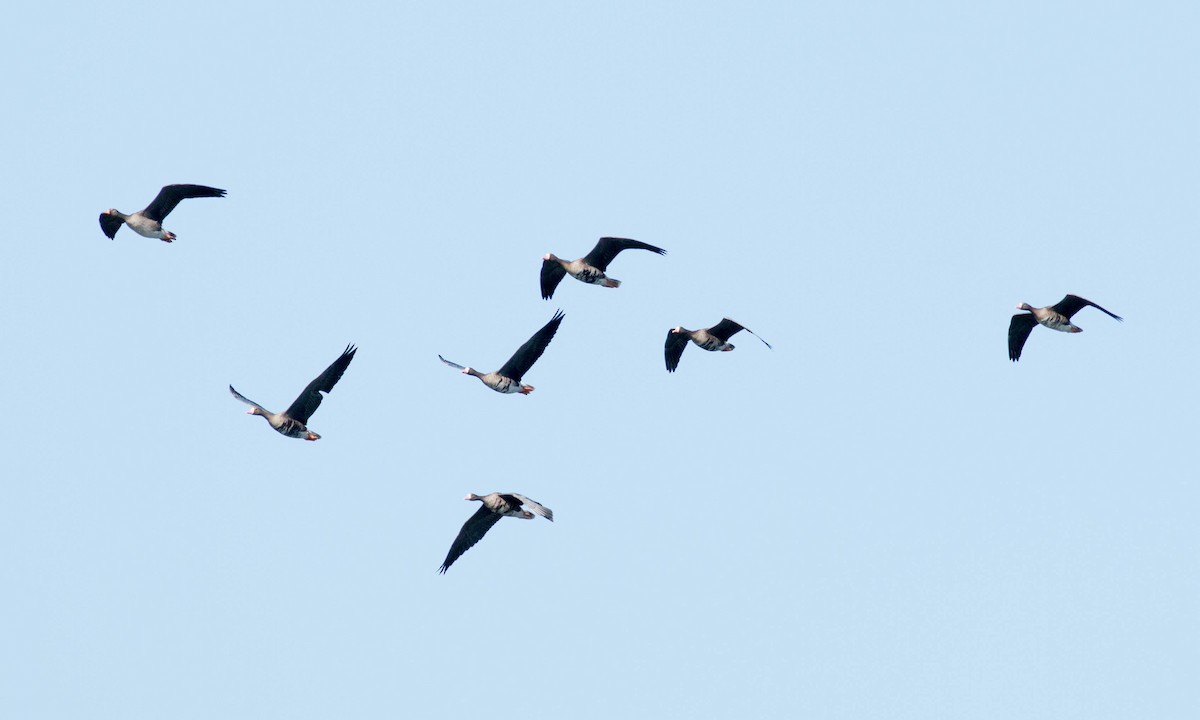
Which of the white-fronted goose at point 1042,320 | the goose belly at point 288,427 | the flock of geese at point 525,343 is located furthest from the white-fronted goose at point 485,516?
the white-fronted goose at point 1042,320

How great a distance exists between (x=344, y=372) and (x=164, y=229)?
5.96 metres

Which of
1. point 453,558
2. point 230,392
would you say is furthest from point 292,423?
point 453,558

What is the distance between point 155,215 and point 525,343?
887cm

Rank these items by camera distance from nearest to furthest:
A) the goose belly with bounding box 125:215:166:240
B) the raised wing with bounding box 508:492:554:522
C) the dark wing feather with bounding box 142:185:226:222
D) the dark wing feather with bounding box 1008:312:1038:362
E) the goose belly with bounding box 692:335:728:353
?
the raised wing with bounding box 508:492:554:522, the dark wing feather with bounding box 142:185:226:222, the goose belly with bounding box 125:215:166:240, the goose belly with bounding box 692:335:728:353, the dark wing feather with bounding box 1008:312:1038:362

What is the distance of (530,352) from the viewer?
3225 cm

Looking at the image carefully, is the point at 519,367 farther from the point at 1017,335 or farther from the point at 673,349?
the point at 1017,335

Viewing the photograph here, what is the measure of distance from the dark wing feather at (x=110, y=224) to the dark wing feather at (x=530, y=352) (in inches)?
372

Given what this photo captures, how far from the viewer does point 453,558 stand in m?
32.8

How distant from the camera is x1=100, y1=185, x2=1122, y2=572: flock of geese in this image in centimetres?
3200

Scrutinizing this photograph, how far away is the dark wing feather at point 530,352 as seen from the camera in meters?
31.8

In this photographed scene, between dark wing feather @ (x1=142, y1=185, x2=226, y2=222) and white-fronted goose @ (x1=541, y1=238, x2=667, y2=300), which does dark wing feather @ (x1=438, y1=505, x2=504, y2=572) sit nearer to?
white-fronted goose @ (x1=541, y1=238, x2=667, y2=300)

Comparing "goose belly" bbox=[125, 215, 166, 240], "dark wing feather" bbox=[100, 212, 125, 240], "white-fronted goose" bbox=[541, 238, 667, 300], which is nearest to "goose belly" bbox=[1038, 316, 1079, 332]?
"white-fronted goose" bbox=[541, 238, 667, 300]

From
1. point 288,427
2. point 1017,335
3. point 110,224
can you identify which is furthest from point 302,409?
point 1017,335

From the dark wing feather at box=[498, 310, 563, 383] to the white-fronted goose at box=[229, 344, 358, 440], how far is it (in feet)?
10.4
